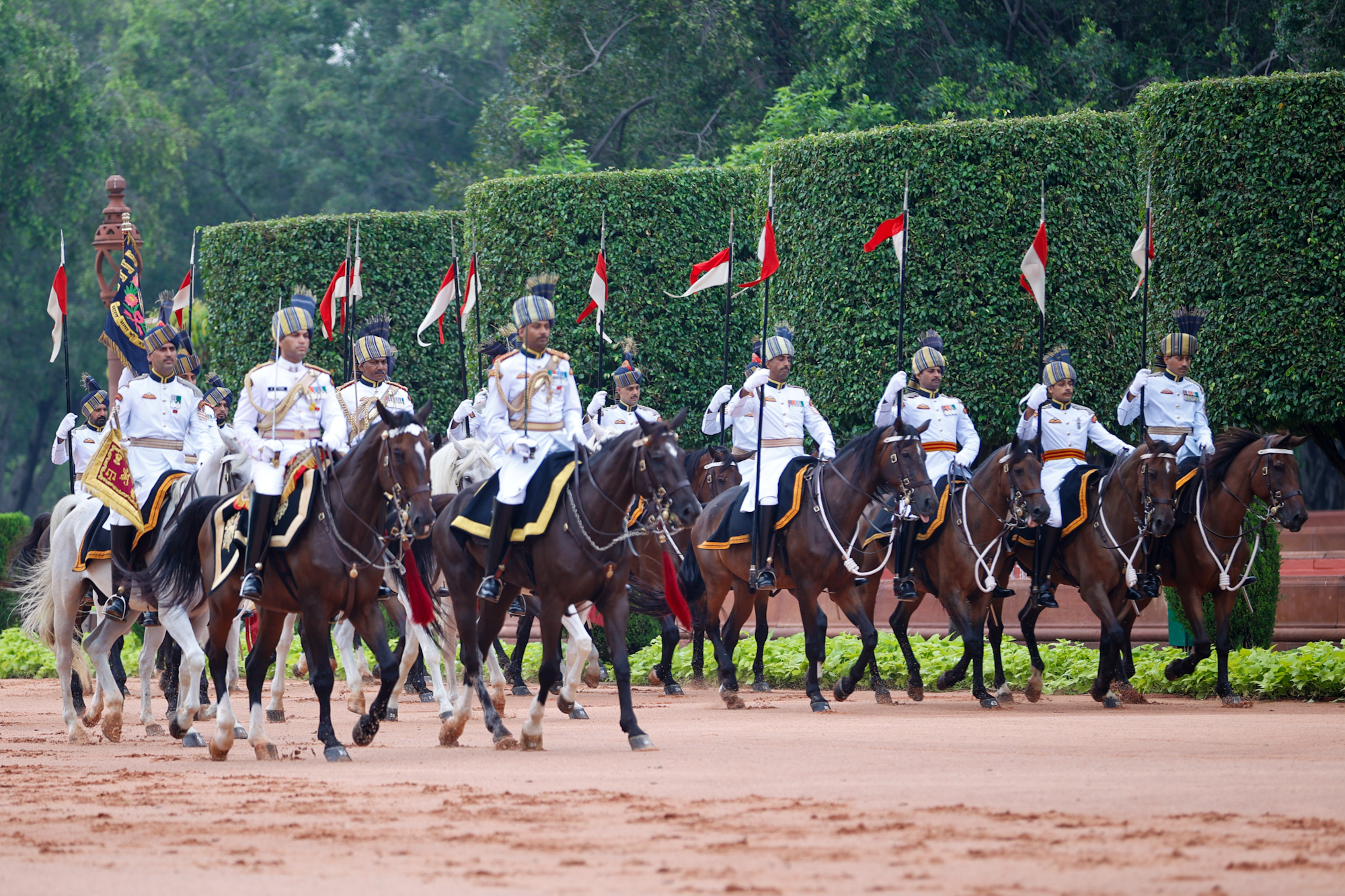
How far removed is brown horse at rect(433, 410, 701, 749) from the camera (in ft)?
38.1

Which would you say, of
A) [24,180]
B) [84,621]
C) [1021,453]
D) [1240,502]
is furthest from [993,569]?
[24,180]

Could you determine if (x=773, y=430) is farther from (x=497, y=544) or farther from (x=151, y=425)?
(x=151, y=425)

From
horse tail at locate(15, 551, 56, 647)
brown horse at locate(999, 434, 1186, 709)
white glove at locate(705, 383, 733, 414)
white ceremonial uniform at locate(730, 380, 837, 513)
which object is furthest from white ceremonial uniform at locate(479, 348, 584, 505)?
brown horse at locate(999, 434, 1186, 709)

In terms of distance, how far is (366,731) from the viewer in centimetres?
1193

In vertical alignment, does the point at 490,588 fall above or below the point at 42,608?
above

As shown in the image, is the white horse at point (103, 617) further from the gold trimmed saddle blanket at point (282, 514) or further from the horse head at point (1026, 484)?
the horse head at point (1026, 484)

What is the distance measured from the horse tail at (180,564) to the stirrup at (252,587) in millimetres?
1335

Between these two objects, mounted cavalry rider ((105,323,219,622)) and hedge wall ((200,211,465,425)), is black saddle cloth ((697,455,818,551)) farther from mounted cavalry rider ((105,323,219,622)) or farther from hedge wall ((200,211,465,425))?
hedge wall ((200,211,465,425))

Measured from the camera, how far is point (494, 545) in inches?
484

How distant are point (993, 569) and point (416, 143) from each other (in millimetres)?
38258

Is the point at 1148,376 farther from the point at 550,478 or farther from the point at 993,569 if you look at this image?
the point at 550,478

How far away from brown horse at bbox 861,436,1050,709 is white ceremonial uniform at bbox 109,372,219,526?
6555 mm

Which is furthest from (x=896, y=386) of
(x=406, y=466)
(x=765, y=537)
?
(x=406, y=466)

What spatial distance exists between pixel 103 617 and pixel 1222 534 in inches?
401
